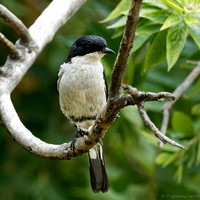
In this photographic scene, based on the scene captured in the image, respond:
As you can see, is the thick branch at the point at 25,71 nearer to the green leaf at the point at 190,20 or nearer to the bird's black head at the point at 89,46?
the bird's black head at the point at 89,46

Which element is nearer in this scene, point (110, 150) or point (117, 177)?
point (117, 177)

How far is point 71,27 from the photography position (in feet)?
20.2

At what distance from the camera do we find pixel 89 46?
4086mm

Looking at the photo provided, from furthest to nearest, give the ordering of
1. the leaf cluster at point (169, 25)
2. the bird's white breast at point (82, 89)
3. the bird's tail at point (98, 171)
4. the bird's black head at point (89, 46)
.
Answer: the bird's tail at point (98, 171) → the bird's black head at point (89, 46) → the bird's white breast at point (82, 89) → the leaf cluster at point (169, 25)

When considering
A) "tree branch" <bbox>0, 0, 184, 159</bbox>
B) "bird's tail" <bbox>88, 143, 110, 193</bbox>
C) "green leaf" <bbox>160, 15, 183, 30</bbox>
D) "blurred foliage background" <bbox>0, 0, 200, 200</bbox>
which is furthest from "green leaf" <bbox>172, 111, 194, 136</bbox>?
"tree branch" <bbox>0, 0, 184, 159</bbox>

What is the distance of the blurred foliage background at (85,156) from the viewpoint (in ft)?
15.6

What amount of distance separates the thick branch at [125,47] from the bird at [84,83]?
1.52 meters

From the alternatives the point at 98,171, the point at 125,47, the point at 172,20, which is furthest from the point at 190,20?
the point at 98,171

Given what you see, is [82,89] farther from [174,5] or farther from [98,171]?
[174,5]

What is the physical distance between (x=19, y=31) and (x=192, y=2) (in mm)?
1476

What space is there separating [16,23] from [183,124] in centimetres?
175

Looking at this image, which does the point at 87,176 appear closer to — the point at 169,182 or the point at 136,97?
the point at 169,182

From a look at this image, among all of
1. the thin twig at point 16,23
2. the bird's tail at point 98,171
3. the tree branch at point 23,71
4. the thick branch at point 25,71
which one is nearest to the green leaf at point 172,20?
the tree branch at point 23,71

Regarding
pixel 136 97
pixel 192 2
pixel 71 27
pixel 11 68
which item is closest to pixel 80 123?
pixel 11 68
